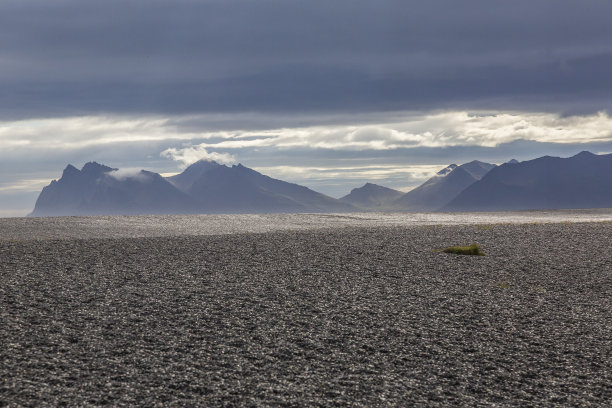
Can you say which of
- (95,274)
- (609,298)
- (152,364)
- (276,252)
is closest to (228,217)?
(276,252)

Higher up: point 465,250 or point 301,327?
point 465,250

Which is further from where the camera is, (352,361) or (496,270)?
(496,270)

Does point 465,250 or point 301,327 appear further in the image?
point 465,250

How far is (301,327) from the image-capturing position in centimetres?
1747

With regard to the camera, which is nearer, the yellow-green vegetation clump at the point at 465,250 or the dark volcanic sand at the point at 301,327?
the dark volcanic sand at the point at 301,327

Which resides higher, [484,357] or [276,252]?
[276,252]

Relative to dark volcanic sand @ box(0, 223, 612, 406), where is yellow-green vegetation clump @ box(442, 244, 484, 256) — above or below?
above

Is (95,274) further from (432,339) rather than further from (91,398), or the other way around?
(432,339)

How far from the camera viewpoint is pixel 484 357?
15.6 m

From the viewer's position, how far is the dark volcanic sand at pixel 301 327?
13.2m

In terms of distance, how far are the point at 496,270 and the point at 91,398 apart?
1957 centimetres

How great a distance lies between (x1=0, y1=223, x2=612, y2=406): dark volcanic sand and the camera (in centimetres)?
1324

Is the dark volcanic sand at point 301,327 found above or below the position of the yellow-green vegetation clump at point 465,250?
below

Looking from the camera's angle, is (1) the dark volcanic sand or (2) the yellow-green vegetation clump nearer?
(1) the dark volcanic sand
